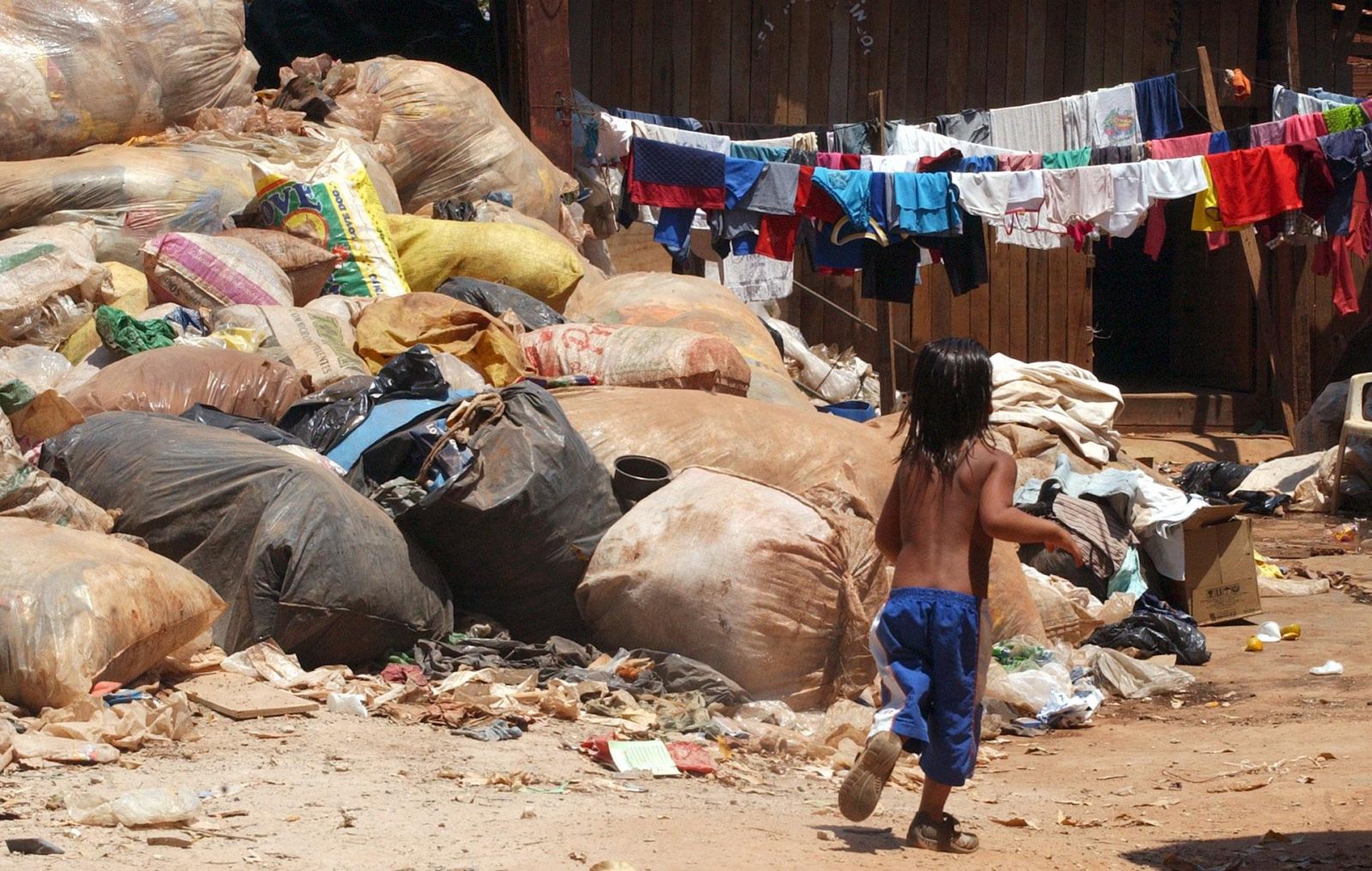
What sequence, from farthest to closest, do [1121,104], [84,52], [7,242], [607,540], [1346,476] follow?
[1121,104] < [1346,476] < [84,52] < [7,242] < [607,540]

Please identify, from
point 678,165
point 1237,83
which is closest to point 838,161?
point 678,165

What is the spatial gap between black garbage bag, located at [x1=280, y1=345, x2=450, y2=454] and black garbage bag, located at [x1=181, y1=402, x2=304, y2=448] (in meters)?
0.12

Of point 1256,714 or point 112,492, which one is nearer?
point 112,492

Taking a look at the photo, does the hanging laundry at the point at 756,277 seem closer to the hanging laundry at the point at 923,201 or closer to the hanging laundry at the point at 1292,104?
the hanging laundry at the point at 923,201

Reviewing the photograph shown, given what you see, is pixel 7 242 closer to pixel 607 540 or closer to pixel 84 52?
pixel 84 52

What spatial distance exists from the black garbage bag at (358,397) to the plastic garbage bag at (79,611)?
3.95ft

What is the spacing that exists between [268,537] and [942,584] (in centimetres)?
186

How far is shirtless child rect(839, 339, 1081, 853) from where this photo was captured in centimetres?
320

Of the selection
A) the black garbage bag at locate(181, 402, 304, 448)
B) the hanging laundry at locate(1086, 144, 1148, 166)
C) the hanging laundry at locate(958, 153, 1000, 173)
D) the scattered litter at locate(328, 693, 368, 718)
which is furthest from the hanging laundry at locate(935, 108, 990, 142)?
the scattered litter at locate(328, 693, 368, 718)

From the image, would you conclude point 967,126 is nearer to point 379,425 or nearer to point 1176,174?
point 1176,174

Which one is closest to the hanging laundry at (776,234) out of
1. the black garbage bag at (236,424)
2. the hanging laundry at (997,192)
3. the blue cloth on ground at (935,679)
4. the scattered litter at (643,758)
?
the hanging laundry at (997,192)

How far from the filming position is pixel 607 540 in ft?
14.9

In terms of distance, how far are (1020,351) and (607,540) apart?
7618 mm

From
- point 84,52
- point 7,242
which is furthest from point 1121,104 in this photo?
point 7,242
